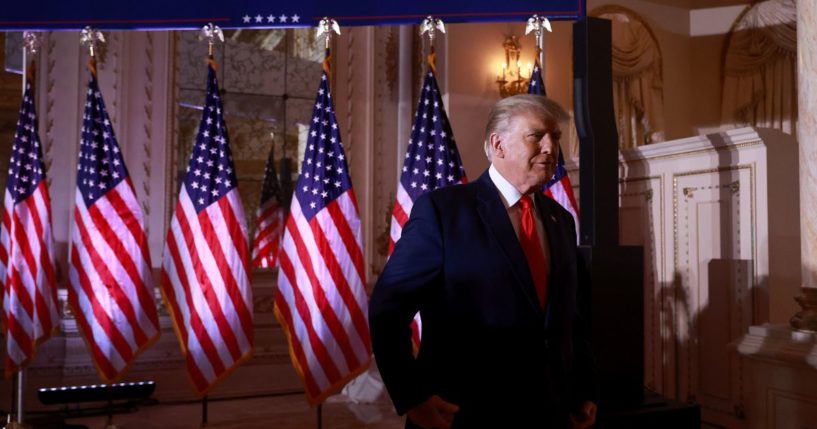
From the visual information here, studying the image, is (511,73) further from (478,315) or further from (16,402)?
(478,315)

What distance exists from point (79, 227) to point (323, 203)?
1.56 metres

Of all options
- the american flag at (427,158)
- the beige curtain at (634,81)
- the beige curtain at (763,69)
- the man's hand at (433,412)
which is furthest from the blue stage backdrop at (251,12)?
the beige curtain at (763,69)

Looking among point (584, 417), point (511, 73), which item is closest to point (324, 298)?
point (584, 417)

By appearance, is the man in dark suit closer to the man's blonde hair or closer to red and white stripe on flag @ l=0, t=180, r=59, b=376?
the man's blonde hair

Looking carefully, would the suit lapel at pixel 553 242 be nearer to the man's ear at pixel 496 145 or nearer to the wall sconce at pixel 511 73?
the man's ear at pixel 496 145

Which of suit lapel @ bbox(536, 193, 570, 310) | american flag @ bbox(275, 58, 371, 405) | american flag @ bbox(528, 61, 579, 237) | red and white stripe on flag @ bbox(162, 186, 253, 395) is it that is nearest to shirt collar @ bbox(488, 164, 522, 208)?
suit lapel @ bbox(536, 193, 570, 310)

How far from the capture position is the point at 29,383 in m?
5.28

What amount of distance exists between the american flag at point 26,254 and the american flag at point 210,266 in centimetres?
74

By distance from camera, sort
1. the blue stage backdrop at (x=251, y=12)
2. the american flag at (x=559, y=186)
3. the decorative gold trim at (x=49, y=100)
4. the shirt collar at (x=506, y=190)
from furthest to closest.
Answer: the decorative gold trim at (x=49, y=100) < the american flag at (x=559, y=186) < the blue stage backdrop at (x=251, y=12) < the shirt collar at (x=506, y=190)

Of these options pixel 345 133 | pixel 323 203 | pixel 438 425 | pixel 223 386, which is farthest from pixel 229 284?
pixel 438 425

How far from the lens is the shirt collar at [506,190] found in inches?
75.9

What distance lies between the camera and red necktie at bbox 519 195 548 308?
1885mm

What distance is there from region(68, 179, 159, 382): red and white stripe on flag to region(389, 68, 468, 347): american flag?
163cm

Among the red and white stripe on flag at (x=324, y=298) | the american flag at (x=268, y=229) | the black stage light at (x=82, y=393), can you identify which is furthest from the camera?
the american flag at (x=268, y=229)
